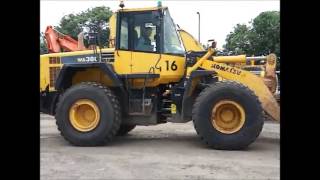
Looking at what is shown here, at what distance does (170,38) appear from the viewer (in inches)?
360

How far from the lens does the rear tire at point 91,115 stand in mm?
8742

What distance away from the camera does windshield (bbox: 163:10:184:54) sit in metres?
9.07

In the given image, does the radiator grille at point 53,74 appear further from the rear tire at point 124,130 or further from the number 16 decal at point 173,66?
the number 16 decal at point 173,66

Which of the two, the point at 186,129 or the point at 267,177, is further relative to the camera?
the point at 186,129

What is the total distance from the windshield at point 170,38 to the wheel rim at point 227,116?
4.92 feet

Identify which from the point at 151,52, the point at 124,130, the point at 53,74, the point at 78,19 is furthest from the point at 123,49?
the point at 78,19

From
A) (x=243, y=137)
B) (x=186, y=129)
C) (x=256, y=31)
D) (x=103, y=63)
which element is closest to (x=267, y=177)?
(x=243, y=137)

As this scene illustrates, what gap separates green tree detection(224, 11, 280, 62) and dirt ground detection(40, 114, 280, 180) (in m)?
16.2

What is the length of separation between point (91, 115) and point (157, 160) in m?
2.23

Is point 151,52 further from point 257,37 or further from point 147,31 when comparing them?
point 257,37
